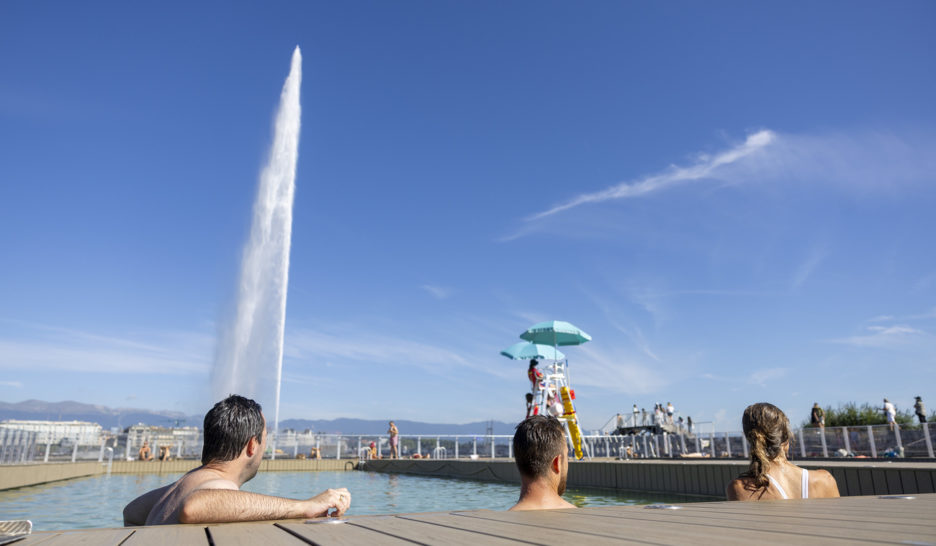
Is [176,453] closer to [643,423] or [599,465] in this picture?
[599,465]

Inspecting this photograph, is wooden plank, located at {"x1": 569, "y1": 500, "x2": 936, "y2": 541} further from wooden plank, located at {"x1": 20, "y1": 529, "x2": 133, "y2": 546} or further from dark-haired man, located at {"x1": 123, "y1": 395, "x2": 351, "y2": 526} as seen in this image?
wooden plank, located at {"x1": 20, "y1": 529, "x2": 133, "y2": 546}

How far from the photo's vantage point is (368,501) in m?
11.3

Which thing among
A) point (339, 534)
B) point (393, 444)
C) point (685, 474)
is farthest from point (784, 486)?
point (393, 444)

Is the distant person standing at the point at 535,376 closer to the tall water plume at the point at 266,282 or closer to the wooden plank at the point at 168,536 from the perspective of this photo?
the tall water plume at the point at 266,282

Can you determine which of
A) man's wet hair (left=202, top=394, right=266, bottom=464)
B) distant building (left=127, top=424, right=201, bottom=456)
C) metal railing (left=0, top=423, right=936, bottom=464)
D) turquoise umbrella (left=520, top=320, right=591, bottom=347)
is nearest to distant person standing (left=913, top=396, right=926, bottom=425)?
metal railing (left=0, top=423, right=936, bottom=464)

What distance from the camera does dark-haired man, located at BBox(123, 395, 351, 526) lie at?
258 cm

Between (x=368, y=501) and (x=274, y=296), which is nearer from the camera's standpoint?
(x=368, y=501)

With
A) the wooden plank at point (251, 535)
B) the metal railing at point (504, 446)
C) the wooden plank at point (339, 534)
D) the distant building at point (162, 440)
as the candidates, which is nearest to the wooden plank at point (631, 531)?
the wooden plank at point (339, 534)

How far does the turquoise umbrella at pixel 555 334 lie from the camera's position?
19031 millimetres

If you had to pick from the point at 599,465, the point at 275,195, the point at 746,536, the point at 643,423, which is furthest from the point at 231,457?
the point at 643,423

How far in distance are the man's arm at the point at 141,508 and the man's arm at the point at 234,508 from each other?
1.73 feet

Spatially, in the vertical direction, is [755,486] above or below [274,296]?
below

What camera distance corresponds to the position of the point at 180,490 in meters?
2.75

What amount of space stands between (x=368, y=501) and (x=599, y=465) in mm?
5699
